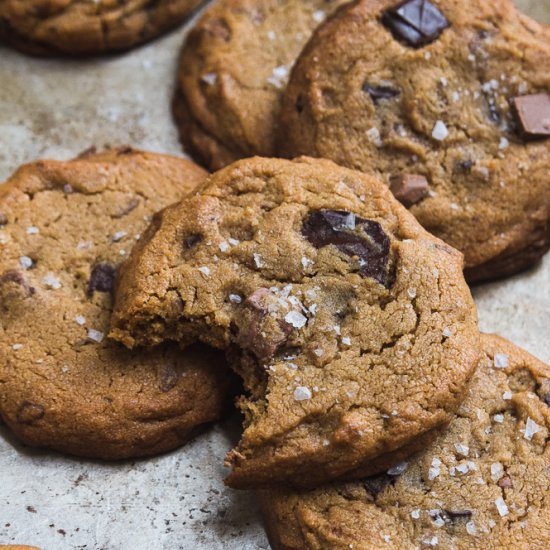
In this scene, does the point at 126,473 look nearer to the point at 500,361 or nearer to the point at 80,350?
the point at 80,350

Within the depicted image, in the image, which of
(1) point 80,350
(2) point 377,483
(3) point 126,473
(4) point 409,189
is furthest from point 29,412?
(4) point 409,189

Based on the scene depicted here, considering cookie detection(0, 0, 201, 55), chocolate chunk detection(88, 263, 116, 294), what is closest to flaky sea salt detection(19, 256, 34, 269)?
chocolate chunk detection(88, 263, 116, 294)

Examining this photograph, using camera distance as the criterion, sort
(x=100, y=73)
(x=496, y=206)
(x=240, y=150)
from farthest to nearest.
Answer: (x=100, y=73) → (x=240, y=150) → (x=496, y=206)

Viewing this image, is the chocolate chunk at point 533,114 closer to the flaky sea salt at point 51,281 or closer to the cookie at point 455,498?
the cookie at point 455,498

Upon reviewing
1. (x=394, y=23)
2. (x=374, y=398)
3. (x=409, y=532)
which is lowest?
(x=409, y=532)

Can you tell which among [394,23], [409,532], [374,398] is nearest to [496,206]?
[394,23]

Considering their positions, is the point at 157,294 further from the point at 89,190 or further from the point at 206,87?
the point at 206,87
